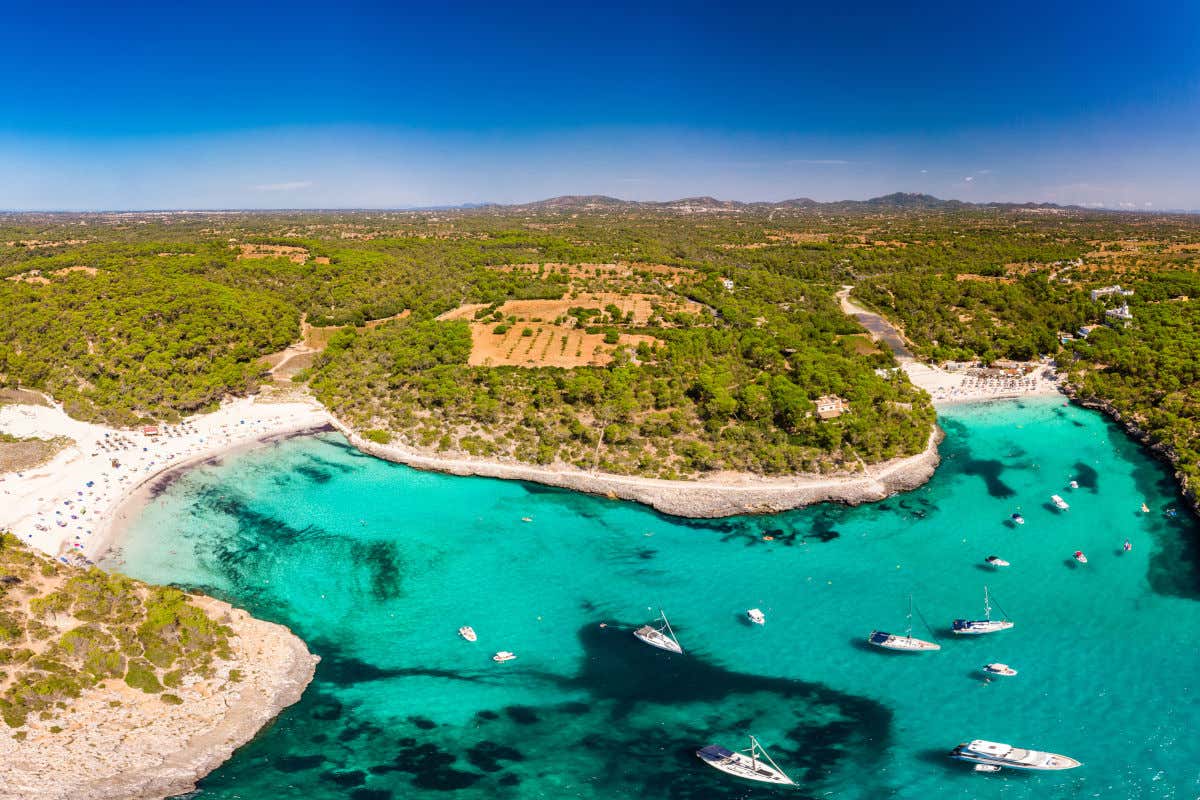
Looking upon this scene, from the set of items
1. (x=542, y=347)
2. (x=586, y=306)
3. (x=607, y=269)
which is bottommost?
(x=542, y=347)

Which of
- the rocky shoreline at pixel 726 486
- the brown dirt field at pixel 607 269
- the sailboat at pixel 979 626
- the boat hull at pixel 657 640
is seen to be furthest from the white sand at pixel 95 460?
the brown dirt field at pixel 607 269

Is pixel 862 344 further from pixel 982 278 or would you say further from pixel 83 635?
pixel 83 635

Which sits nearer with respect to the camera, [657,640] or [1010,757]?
[1010,757]

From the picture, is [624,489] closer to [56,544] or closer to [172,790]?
[172,790]

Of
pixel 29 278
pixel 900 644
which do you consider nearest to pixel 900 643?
pixel 900 644

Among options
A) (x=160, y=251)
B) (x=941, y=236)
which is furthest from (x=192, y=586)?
(x=941, y=236)

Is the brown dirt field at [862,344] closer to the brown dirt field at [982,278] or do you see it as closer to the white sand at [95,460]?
the brown dirt field at [982,278]

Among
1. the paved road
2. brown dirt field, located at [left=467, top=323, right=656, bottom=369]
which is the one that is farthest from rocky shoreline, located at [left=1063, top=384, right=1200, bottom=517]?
brown dirt field, located at [left=467, top=323, right=656, bottom=369]
